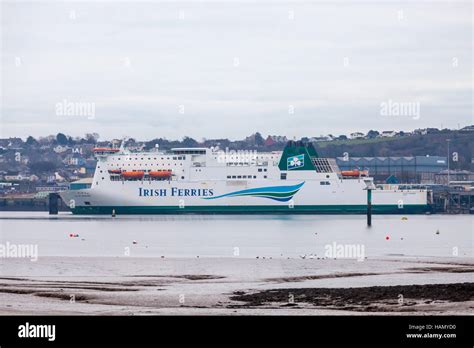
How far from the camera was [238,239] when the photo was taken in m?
67.2

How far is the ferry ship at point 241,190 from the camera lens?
115 metres

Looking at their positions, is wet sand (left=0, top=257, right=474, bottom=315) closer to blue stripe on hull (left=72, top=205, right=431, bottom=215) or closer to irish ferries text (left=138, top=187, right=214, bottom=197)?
blue stripe on hull (left=72, top=205, right=431, bottom=215)
